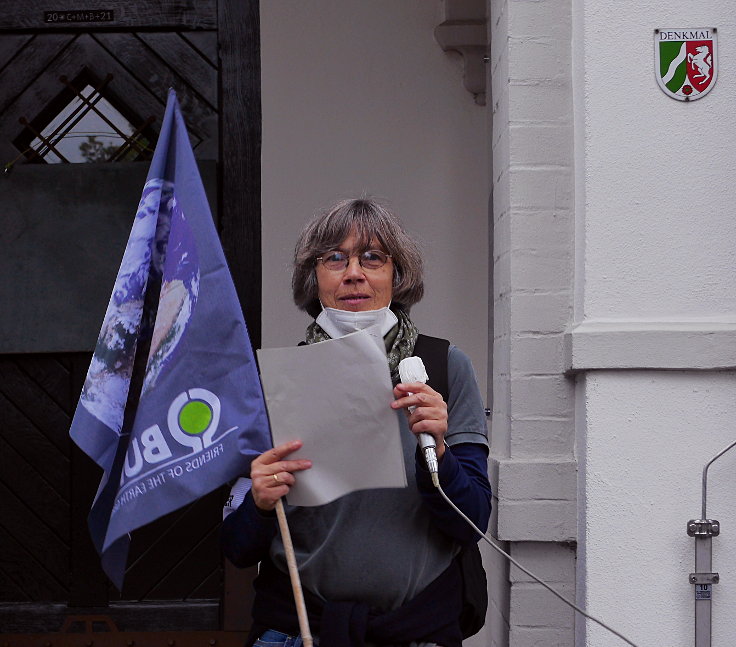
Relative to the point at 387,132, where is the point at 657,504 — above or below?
below

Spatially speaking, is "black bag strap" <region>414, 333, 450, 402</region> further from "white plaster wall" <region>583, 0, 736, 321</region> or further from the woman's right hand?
"white plaster wall" <region>583, 0, 736, 321</region>

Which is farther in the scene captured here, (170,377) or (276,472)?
(170,377)

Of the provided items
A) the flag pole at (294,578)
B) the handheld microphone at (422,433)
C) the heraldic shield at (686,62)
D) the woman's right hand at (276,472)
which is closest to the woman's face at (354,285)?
the handheld microphone at (422,433)

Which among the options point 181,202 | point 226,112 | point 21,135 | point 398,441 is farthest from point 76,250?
point 398,441

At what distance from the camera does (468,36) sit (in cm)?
465

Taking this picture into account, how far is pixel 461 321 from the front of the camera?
4.74 m

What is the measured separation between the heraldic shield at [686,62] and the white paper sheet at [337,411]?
1356 millimetres

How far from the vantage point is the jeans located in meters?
2.28

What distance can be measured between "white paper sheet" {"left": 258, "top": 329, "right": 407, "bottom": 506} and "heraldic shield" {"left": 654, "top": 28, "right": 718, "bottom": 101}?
1356mm

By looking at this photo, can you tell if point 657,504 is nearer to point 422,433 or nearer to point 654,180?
point 654,180

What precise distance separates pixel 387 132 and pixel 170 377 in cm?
269

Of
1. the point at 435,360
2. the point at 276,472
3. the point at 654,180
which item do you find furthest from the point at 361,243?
the point at 654,180

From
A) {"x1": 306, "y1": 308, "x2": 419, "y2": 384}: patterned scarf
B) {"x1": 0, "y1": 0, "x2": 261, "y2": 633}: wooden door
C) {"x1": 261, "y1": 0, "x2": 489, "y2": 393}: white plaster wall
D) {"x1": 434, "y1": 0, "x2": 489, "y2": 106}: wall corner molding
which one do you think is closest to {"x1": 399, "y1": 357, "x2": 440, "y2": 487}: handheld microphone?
{"x1": 306, "y1": 308, "x2": 419, "y2": 384}: patterned scarf

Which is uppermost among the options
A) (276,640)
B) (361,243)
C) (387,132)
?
(387,132)
